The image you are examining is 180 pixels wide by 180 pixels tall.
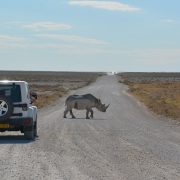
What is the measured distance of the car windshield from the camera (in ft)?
66.0

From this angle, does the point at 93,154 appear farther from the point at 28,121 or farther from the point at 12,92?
the point at 12,92

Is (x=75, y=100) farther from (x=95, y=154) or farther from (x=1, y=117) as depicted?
(x=95, y=154)

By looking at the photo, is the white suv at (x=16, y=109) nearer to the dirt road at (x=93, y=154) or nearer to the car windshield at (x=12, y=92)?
the car windshield at (x=12, y=92)

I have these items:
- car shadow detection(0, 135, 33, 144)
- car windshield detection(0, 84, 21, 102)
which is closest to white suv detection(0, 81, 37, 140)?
car windshield detection(0, 84, 21, 102)

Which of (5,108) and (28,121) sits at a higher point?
(5,108)

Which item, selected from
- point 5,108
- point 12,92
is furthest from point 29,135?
point 12,92

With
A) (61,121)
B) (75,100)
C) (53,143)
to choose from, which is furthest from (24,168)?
(75,100)

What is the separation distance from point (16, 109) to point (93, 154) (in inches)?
189

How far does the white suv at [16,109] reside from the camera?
1978 cm

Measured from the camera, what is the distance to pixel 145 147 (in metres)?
18.1

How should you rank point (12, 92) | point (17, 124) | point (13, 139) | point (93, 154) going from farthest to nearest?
1. point (13, 139)
2. point (12, 92)
3. point (17, 124)
4. point (93, 154)

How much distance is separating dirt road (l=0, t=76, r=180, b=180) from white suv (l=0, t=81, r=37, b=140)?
0.43 m

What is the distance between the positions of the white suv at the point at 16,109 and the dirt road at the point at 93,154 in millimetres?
428

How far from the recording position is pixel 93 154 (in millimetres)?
16016
